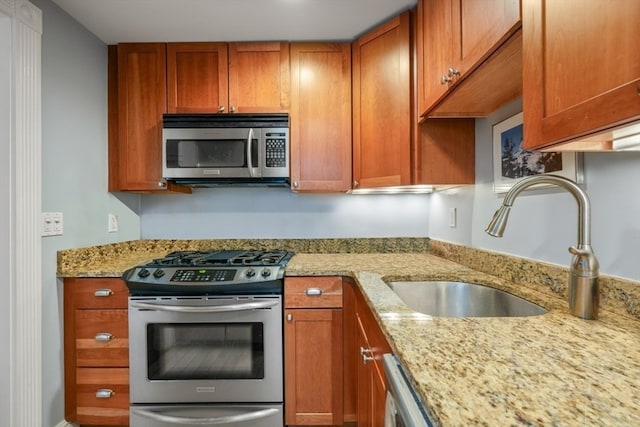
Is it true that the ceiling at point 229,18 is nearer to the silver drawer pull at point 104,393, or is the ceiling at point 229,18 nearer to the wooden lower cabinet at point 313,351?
the wooden lower cabinet at point 313,351

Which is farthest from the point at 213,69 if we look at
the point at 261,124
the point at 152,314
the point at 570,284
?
the point at 570,284

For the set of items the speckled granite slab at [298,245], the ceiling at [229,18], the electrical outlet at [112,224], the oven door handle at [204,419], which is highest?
the ceiling at [229,18]

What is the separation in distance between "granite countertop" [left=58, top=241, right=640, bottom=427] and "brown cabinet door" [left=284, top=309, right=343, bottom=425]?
54 centimetres

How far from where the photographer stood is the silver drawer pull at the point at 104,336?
162 centimetres

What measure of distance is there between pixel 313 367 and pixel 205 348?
560 millimetres

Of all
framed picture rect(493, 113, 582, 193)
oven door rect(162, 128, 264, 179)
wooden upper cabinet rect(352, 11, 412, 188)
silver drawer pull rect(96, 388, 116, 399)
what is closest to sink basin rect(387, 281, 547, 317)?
framed picture rect(493, 113, 582, 193)

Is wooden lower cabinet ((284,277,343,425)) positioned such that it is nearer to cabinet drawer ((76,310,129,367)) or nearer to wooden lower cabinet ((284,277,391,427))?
wooden lower cabinet ((284,277,391,427))

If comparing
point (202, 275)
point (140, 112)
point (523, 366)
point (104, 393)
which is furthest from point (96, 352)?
point (523, 366)

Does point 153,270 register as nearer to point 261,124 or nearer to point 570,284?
point 261,124

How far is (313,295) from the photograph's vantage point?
163 centimetres

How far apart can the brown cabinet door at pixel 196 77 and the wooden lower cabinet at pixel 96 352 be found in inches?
44.2

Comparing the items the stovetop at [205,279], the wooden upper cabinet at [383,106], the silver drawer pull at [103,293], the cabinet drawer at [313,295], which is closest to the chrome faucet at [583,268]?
the wooden upper cabinet at [383,106]

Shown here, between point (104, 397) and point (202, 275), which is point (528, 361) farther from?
point (104, 397)

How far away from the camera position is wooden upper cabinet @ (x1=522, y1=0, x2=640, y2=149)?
52 centimetres
